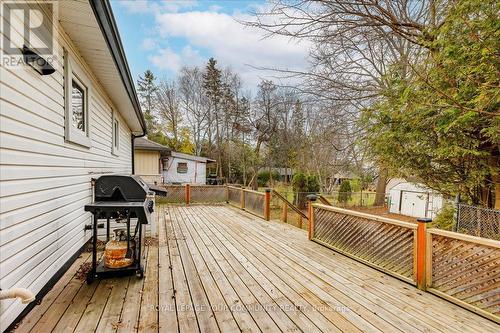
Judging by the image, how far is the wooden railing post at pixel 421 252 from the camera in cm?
314

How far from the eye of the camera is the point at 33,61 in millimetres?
2266

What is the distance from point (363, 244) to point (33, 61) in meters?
4.68

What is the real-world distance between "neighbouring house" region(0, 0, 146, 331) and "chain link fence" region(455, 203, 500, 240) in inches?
246

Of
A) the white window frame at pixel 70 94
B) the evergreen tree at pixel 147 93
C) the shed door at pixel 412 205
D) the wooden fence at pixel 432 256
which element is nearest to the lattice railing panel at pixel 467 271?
the wooden fence at pixel 432 256

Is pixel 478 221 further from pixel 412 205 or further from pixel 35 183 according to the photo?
pixel 412 205

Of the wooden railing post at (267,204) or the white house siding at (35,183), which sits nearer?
the white house siding at (35,183)

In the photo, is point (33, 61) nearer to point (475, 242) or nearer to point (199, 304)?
point (199, 304)

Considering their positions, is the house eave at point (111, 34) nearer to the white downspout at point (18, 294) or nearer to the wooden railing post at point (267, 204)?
the white downspout at point (18, 294)

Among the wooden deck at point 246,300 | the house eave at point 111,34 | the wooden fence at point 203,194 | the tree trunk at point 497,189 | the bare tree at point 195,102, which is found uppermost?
the bare tree at point 195,102

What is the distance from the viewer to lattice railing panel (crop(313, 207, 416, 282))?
343cm

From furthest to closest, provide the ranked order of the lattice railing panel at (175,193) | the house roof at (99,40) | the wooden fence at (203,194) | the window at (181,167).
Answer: the window at (181,167)
the lattice railing panel at (175,193)
the wooden fence at (203,194)
the house roof at (99,40)

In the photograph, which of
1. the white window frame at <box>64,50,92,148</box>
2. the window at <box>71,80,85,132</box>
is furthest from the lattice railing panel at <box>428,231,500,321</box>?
the window at <box>71,80,85,132</box>

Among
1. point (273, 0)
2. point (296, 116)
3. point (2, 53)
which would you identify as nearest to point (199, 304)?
point (2, 53)

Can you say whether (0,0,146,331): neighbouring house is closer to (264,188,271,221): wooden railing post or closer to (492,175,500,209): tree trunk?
(264,188,271,221): wooden railing post
